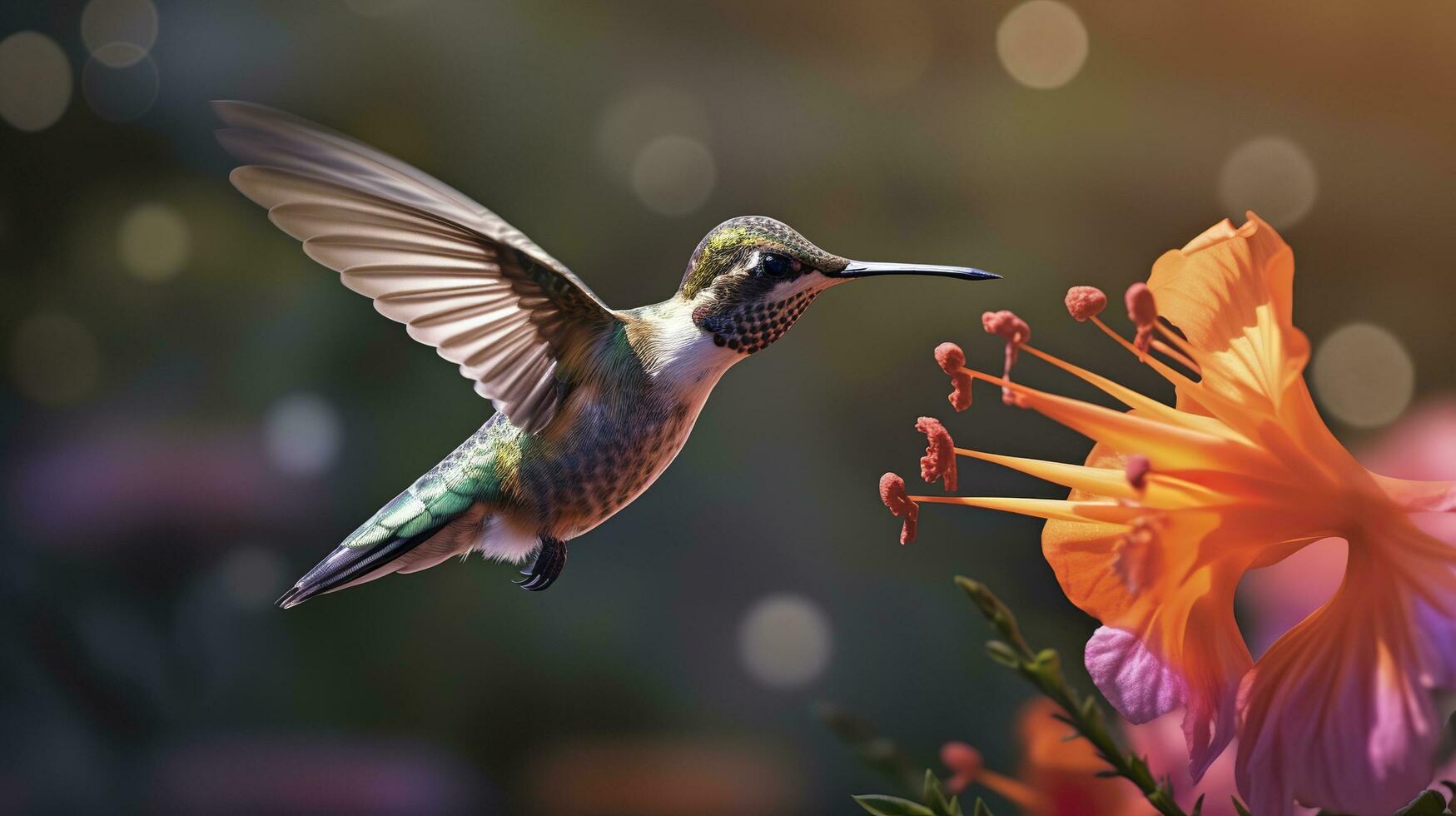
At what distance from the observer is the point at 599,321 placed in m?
0.42

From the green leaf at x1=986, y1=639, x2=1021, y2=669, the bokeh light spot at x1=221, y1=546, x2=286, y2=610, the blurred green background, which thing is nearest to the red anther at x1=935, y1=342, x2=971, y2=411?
the green leaf at x1=986, y1=639, x2=1021, y2=669

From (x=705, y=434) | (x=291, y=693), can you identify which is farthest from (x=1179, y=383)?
(x=291, y=693)

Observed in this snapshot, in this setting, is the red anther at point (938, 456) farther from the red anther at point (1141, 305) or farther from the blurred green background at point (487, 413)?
the blurred green background at point (487, 413)

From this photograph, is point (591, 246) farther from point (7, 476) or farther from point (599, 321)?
point (599, 321)

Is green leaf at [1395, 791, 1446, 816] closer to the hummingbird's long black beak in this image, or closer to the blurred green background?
the hummingbird's long black beak

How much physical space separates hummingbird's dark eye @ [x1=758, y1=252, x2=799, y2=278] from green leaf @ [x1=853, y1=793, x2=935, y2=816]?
0.54 ft

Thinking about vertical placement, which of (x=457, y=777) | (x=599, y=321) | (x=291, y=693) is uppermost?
(x=599, y=321)

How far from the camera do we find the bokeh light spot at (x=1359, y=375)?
108 cm

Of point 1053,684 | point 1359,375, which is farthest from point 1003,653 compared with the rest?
point 1359,375

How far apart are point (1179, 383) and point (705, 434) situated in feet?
3.20

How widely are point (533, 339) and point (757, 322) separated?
9 centimetres

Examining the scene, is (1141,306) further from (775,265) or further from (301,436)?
(301,436)

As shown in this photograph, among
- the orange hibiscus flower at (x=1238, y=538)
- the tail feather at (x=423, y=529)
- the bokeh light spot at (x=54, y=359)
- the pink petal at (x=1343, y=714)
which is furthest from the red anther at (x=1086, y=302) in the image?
the bokeh light spot at (x=54, y=359)

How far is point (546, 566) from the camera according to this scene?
0.42 m
